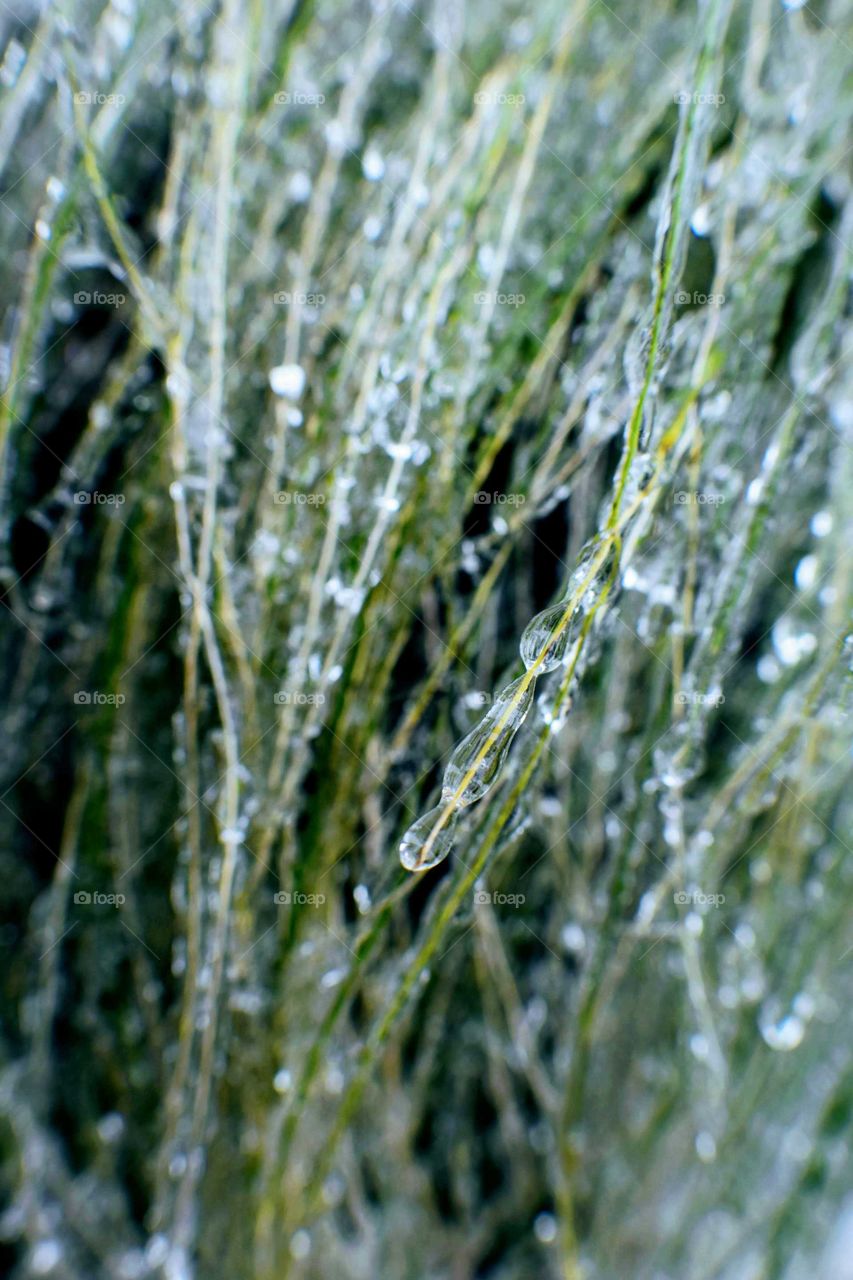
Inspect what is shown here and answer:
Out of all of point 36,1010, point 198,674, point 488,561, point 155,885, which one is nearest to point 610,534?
point 488,561

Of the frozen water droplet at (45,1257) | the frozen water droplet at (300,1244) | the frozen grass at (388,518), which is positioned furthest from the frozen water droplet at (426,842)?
the frozen water droplet at (45,1257)

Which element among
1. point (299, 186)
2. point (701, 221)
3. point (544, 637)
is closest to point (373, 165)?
point (299, 186)

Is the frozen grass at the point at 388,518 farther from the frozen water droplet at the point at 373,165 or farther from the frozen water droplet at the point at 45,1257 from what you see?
the frozen water droplet at the point at 45,1257

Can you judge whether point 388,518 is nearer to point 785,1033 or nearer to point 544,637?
point 544,637

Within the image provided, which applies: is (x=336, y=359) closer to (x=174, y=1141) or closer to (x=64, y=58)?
(x=64, y=58)

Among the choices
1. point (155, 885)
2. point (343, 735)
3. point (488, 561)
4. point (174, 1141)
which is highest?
point (488, 561)

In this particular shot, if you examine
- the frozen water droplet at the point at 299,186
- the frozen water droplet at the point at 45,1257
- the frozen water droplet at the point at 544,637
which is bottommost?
the frozen water droplet at the point at 45,1257

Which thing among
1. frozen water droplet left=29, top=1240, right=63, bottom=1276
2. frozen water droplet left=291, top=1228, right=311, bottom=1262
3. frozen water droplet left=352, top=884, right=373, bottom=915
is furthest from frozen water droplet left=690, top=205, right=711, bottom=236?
frozen water droplet left=29, top=1240, right=63, bottom=1276
